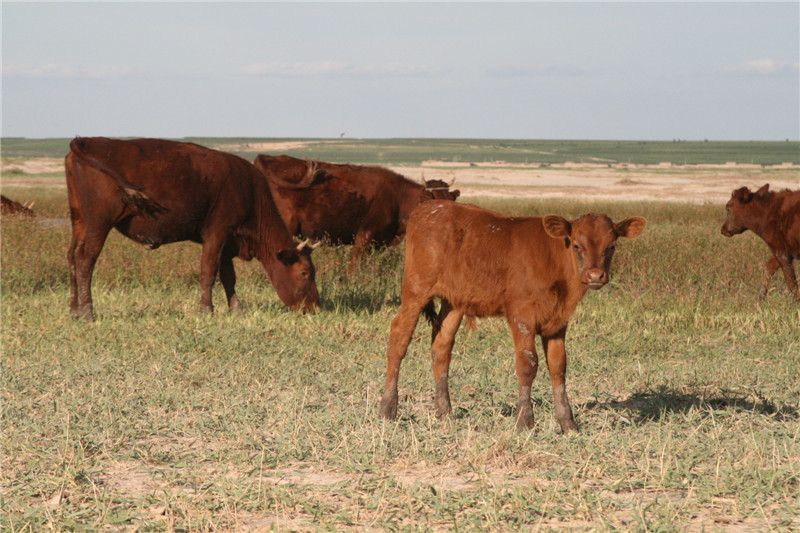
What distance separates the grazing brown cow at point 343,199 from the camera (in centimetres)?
1315

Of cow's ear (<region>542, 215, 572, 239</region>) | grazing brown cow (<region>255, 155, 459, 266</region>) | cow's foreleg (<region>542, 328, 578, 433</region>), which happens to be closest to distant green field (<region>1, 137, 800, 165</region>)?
grazing brown cow (<region>255, 155, 459, 266</region>)

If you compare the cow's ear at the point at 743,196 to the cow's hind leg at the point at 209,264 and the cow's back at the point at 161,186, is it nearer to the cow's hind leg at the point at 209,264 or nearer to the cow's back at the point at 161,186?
the cow's back at the point at 161,186

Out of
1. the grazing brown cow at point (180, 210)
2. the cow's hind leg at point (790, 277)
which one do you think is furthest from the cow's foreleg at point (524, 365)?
the cow's hind leg at point (790, 277)

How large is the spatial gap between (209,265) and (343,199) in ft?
12.2

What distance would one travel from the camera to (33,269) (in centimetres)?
1210

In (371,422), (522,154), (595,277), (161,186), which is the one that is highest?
(522,154)

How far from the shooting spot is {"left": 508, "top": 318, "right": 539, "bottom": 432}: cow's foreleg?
5.29 metres

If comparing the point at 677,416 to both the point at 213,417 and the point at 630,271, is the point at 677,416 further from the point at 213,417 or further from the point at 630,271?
the point at 630,271

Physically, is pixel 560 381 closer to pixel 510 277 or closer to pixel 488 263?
pixel 510 277

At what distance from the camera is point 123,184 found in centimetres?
939

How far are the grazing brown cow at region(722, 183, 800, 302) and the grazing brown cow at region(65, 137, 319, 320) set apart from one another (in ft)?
20.3

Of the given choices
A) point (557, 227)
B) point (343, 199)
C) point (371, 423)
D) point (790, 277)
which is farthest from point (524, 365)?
point (343, 199)

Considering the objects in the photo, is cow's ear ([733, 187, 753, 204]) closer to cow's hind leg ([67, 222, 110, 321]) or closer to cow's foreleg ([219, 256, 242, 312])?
cow's foreleg ([219, 256, 242, 312])

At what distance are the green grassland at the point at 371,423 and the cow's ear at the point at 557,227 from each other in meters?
1.20
